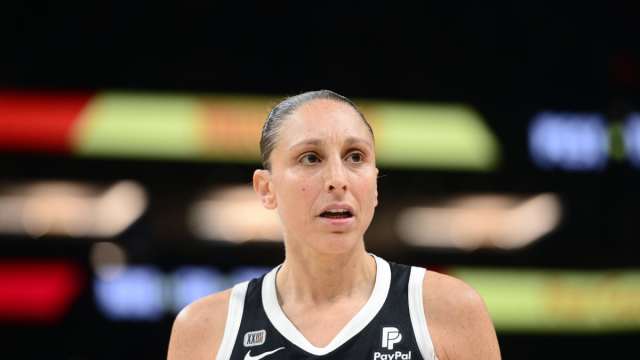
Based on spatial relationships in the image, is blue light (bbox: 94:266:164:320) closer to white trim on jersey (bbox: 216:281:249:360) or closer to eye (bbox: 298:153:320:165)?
white trim on jersey (bbox: 216:281:249:360)

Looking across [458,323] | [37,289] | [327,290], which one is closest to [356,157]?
[327,290]

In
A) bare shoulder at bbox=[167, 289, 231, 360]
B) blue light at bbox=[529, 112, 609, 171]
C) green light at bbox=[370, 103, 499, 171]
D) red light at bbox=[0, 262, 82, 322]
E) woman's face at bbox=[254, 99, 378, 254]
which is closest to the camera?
woman's face at bbox=[254, 99, 378, 254]

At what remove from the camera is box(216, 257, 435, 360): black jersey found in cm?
296

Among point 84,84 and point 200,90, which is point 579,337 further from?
point 84,84

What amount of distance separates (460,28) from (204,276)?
114 inches

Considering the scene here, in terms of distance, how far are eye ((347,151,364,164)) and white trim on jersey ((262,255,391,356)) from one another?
0.34 m

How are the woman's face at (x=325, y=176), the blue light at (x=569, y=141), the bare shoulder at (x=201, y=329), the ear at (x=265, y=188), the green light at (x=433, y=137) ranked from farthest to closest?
the blue light at (x=569, y=141)
the green light at (x=433, y=137)
the ear at (x=265, y=188)
the bare shoulder at (x=201, y=329)
the woman's face at (x=325, y=176)

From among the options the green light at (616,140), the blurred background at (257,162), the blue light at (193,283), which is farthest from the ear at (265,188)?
the green light at (616,140)

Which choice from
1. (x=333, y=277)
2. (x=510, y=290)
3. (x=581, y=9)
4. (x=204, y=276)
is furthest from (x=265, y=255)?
(x=333, y=277)

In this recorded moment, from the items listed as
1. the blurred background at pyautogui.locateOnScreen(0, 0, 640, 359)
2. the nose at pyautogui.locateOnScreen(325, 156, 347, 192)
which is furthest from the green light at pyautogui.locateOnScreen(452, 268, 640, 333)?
the nose at pyautogui.locateOnScreen(325, 156, 347, 192)

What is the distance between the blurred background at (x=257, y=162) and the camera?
8062 millimetres

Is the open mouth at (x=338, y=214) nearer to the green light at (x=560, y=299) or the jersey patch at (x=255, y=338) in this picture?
the jersey patch at (x=255, y=338)

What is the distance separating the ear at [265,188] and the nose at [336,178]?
287 millimetres

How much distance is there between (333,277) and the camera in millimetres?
3207
